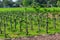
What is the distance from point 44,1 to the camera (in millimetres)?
59500

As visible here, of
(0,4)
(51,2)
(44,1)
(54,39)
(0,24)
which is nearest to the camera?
(54,39)

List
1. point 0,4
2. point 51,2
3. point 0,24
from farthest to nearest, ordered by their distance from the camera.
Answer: point 0,4 < point 51,2 < point 0,24

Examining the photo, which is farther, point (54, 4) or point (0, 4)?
point (0, 4)

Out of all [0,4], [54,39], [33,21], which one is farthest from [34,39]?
[0,4]

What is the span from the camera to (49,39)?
1310 cm

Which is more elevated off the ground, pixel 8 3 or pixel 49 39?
pixel 49 39

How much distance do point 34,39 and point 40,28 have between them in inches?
264

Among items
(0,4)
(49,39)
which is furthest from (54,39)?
(0,4)

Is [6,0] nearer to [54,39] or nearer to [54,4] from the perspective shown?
[54,4]

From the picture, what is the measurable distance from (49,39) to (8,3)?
195 feet

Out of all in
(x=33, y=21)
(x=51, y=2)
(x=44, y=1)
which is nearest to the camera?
(x=33, y=21)

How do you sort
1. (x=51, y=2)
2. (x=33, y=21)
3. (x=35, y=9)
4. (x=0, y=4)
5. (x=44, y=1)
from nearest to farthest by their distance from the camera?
(x=33, y=21), (x=35, y=9), (x=51, y=2), (x=44, y=1), (x=0, y=4)

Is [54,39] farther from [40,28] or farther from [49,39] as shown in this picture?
[40,28]

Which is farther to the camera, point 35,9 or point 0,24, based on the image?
point 35,9
